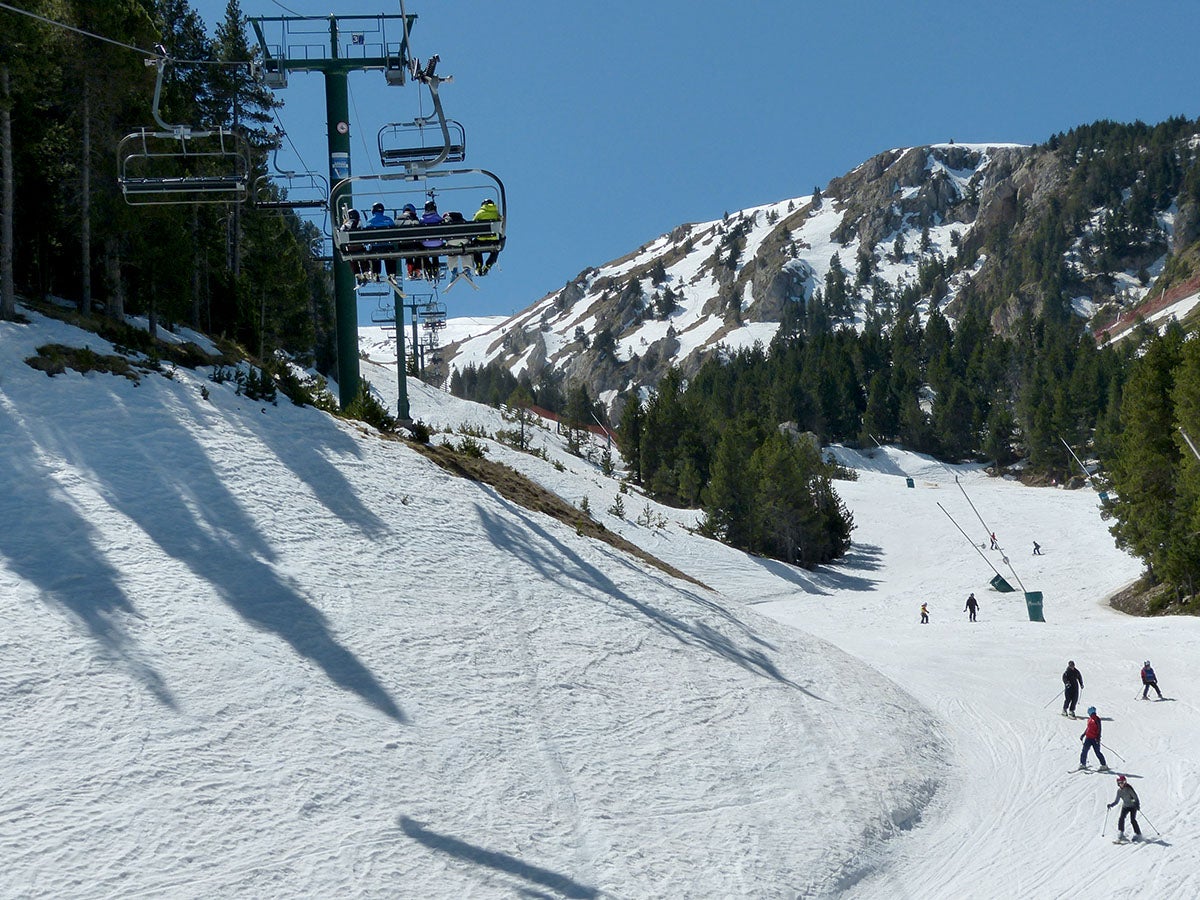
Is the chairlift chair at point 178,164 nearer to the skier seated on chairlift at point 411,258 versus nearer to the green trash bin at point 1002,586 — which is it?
the skier seated on chairlift at point 411,258

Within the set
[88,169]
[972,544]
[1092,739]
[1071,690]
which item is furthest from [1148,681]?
[972,544]

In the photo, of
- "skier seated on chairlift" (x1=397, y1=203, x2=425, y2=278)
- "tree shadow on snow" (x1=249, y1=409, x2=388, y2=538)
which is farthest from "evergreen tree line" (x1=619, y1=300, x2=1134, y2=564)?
"skier seated on chairlift" (x1=397, y1=203, x2=425, y2=278)

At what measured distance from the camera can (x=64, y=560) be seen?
1511cm

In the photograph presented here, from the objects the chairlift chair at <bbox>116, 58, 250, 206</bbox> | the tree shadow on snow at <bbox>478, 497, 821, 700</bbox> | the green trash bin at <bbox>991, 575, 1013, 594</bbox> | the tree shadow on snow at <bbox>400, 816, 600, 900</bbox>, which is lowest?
the green trash bin at <bbox>991, 575, 1013, 594</bbox>

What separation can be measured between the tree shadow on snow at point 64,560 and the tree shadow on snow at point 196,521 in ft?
0.51

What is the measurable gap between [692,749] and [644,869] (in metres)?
3.32

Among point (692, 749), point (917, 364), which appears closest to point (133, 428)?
point (692, 749)

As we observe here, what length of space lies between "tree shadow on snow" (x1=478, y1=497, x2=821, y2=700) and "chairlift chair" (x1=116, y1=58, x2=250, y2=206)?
914cm

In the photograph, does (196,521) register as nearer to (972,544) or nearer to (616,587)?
(616,587)

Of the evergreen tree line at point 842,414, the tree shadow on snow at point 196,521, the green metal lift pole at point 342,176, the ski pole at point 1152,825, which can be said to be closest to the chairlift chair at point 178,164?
the green metal lift pole at point 342,176

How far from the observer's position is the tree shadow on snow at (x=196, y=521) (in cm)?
1484

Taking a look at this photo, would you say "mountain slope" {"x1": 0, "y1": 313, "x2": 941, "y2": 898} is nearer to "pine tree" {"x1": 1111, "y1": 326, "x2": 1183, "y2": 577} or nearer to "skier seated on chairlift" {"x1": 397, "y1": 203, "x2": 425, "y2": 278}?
"skier seated on chairlift" {"x1": 397, "y1": 203, "x2": 425, "y2": 278}

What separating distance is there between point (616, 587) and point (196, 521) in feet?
28.8

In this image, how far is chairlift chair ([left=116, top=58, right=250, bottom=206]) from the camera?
16531 millimetres
